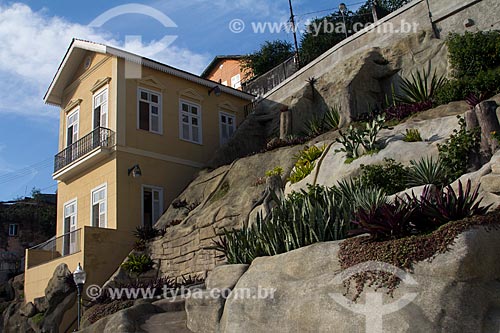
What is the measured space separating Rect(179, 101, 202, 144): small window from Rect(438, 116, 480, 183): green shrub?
14.4 m

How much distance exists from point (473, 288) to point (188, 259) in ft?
38.7

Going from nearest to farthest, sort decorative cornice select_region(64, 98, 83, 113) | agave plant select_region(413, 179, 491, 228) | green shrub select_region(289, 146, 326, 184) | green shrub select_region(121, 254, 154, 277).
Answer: agave plant select_region(413, 179, 491, 228) < green shrub select_region(289, 146, 326, 184) < green shrub select_region(121, 254, 154, 277) < decorative cornice select_region(64, 98, 83, 113)

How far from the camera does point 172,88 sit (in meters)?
24.7

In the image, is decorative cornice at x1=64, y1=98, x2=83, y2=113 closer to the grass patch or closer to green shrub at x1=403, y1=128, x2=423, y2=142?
green shrub at x1=403, y1=128, x2=423, y2=142

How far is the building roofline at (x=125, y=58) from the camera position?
23078 mm

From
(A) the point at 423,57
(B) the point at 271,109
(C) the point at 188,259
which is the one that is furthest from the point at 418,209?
(B) the point at 271,109

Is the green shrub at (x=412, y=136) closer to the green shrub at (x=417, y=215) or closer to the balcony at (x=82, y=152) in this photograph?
the green shrub at (x=417, y=215)

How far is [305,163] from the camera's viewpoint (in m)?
16.1

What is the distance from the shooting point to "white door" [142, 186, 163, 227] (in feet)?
72.0

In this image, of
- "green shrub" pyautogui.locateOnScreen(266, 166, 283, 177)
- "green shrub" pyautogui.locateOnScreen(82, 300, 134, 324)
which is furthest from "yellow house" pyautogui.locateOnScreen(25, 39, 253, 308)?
"green shrub" pyautogui.locateOnScreen(266, 166, 283, 177)

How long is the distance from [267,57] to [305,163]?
22862 millimetres

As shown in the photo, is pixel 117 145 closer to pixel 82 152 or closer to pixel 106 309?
pixel 82 152

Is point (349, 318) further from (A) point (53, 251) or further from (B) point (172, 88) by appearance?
(B) point (172, 88)

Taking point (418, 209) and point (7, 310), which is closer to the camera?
point (418, 209)
